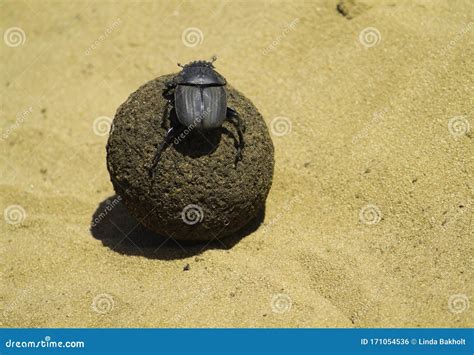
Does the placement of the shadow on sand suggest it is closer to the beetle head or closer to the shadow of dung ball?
the shadow of dung ball

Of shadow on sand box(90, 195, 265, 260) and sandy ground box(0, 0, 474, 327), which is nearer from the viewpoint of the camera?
sandy ground box(0, 0, 474, 327)

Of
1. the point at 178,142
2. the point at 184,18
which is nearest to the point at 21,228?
the point at 178,142

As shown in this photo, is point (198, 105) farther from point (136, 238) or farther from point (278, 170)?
point (278, 170)

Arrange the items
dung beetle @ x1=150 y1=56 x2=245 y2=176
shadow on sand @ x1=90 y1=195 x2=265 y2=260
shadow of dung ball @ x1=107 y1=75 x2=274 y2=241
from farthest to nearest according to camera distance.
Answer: shadow on sand @ x1=90 y1=195 x2=265 y2=260 → shadow of dung ball @ x1=107 y1=75 x2=274 y2=241 → dung beetle @ x1=150 y1=56 x2=245 y2=176

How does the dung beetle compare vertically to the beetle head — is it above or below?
below

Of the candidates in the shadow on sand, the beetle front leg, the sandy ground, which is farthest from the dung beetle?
the sandy ground

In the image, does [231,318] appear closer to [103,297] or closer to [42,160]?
[103,297]

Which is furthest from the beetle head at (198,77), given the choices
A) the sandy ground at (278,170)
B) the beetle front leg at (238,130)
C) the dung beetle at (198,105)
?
the sandy ground at (278,170)
